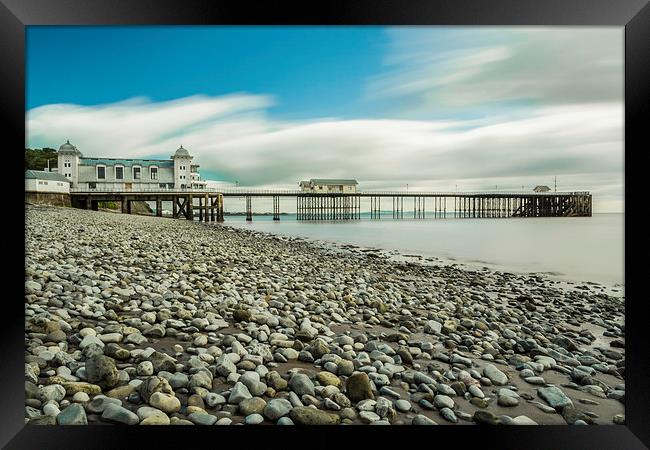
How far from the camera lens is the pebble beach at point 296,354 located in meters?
1.74

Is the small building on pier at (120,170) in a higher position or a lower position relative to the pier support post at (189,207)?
higher

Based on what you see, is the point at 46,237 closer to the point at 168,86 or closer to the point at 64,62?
the point at 64,62

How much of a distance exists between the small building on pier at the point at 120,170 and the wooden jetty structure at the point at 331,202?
38cm

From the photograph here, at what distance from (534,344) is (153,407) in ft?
7.00

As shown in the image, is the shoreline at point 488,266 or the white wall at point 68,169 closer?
the shoreline at point 488,266

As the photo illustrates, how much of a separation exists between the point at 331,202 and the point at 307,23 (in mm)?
18625

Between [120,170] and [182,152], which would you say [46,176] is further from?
[182,152]

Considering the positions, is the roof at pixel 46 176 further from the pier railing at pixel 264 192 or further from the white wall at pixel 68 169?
the pier railing at pixel 264 192

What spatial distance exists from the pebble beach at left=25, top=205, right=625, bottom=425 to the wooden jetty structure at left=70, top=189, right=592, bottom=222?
10.4 m

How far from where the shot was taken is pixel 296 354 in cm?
217

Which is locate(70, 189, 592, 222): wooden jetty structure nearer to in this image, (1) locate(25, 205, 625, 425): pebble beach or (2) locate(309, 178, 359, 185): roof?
(2) locate(309, 178, 359, 185): roof

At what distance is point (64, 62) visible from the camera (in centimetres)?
768


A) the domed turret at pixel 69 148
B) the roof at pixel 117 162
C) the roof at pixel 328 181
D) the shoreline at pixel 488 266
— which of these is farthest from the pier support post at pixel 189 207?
the shoreline at pixel 488 266
